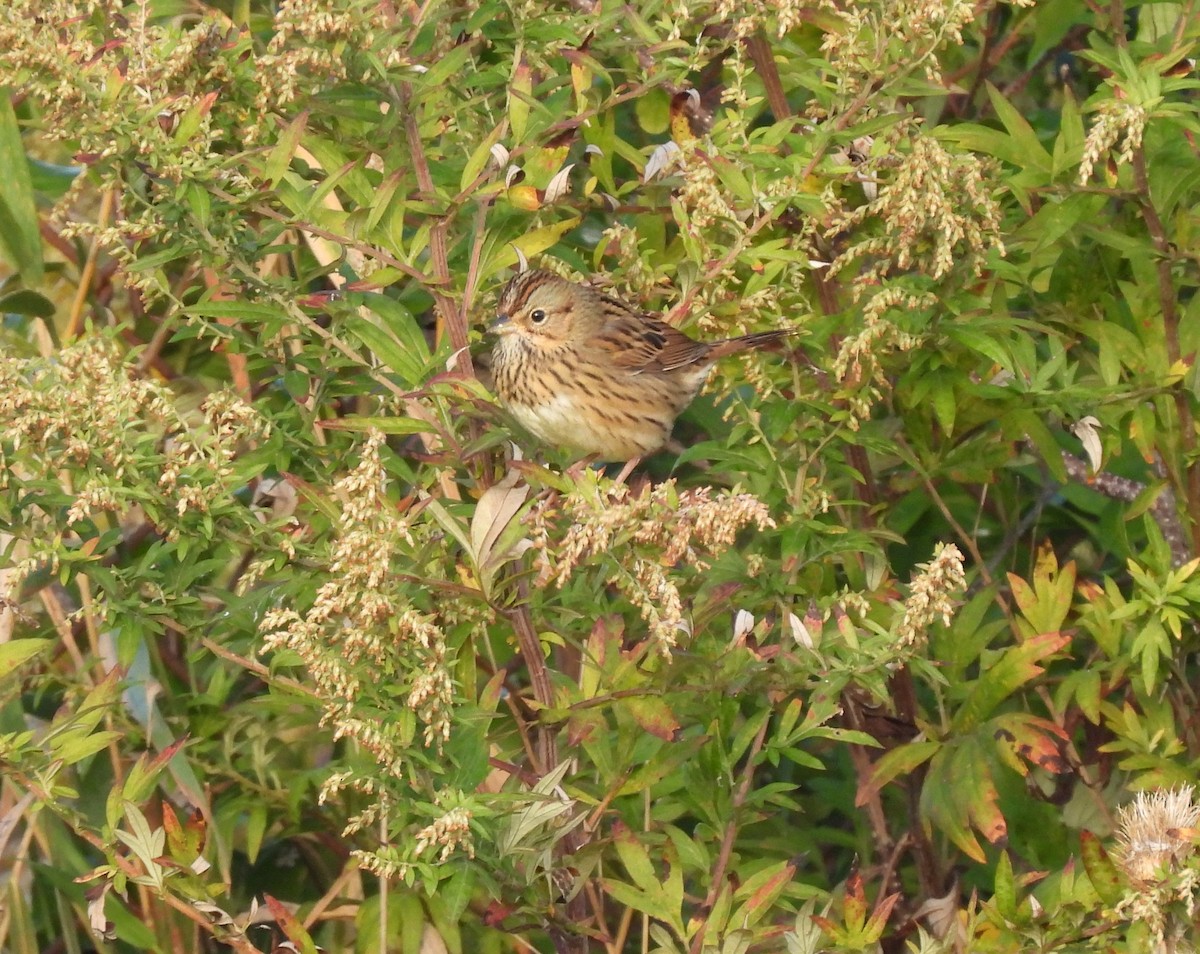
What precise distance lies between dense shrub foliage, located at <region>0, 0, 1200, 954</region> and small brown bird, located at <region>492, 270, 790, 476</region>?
0.40 metres

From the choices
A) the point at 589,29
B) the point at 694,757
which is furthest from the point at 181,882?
the point at 589,29

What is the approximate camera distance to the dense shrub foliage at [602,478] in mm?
2586

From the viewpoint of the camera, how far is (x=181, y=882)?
2.74 m

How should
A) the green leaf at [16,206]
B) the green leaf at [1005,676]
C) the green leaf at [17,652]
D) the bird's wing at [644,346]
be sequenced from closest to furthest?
1. the green leaf at [17,652]
2. the green leaf at [1005,676]
3. the green leaf at [16,206]
4. the bird's wing at [644,346]

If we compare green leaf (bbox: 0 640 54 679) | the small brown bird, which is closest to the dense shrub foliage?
green leaf (bbox: 0 640 54 679)

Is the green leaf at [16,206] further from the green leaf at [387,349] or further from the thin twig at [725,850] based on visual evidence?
the thin twig at [725,850]

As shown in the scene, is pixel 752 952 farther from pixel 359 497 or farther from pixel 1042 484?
pixel 1042 484

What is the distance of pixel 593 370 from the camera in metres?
4.51

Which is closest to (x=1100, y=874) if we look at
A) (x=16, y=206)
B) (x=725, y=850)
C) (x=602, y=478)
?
(x=725, y=850)

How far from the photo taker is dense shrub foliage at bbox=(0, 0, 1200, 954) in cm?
259

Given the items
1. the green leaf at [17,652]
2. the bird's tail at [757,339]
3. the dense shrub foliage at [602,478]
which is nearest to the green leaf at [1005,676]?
the dense shrub foliage at [602,478]

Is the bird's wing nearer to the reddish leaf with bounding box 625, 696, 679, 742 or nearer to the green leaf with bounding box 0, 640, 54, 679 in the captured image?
the reddish leaf with bounding box 625, 696, 679, 742

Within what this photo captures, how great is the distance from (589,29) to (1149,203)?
44.2 inches

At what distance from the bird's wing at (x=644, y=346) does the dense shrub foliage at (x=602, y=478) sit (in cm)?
64
